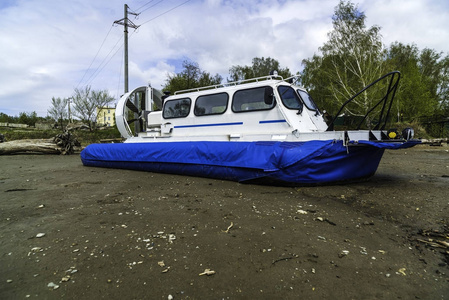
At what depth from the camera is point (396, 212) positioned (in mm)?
3326

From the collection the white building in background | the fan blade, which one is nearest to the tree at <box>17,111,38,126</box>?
the white building in background

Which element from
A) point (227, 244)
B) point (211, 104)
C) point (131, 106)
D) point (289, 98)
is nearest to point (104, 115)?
point (131, 106)

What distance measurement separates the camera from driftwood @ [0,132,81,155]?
12.4 meters

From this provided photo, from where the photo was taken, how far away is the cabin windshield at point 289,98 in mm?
5816

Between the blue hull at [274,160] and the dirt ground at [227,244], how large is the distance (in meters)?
0.41

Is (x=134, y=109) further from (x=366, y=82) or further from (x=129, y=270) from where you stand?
(x=366, y=82)

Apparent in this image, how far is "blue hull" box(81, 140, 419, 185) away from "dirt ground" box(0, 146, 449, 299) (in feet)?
1.35

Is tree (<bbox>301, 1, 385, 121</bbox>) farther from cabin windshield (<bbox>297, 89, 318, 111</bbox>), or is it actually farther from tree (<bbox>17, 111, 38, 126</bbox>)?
tree (<bbox>17, 111, 38, 126</bbox>)

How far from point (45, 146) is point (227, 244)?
45.4 ft

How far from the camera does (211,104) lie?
6898 mm

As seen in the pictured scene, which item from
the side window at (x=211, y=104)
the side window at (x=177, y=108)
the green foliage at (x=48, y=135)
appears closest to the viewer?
the side window at (x=211, y=104)

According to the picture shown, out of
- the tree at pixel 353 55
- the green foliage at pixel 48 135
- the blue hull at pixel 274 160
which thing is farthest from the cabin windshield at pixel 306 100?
the green foliage at pixel 48 135

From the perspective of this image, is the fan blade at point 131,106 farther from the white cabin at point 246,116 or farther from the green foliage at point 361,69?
the green foliage at point 361,69

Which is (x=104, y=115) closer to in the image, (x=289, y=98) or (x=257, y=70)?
(x=257, y=70)
